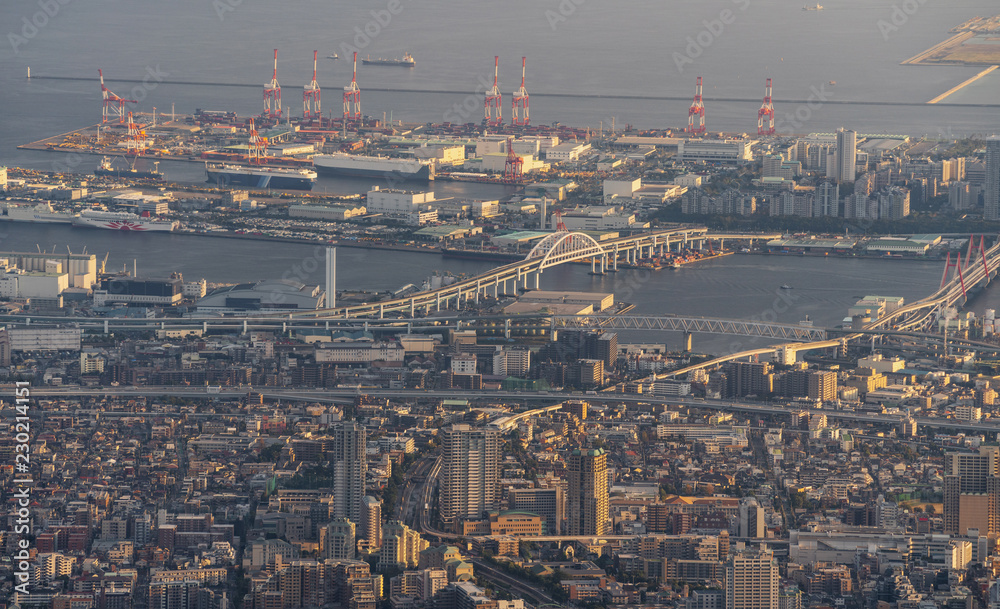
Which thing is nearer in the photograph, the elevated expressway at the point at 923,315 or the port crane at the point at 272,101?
the elevated expressway at the point at 923,315

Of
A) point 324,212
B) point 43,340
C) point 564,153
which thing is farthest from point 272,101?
point 43,340

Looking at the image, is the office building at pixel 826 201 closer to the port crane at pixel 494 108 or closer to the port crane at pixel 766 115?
the port crane at pixel 766 115

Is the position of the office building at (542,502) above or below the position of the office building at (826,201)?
below

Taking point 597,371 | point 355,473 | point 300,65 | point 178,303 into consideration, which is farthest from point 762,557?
point 300,65

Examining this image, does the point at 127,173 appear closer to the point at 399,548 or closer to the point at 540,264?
the point at 540,264

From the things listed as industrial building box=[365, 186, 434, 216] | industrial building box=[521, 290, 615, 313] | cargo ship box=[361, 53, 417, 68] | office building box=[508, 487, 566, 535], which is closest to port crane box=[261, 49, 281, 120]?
cargo ship box=[361, 53, 417, 68]

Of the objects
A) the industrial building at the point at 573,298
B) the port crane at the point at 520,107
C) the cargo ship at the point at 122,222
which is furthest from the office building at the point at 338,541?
the port crane at the point at 520,107

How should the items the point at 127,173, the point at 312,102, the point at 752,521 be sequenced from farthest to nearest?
the point at 312,102
the point at 127,173
the point at 752,521
